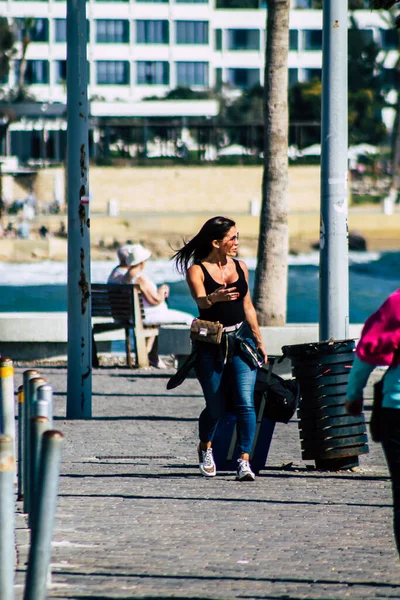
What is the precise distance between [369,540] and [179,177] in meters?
60.0

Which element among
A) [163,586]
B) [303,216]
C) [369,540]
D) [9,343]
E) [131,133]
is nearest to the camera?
[163,586]

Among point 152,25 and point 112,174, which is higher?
point 152,25

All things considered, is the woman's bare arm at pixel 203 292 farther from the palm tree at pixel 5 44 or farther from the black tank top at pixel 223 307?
the palm tree at pixel 5 44

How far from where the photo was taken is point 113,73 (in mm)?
99250

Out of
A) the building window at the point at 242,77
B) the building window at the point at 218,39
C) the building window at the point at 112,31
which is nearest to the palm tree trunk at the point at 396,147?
the building window at the point at 242,77

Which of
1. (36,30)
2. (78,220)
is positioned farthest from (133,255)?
(36,30)

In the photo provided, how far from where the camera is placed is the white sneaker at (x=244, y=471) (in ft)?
25.9

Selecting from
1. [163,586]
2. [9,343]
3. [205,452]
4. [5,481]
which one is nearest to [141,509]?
[205,452]

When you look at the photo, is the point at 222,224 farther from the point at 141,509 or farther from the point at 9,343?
the point at 9,343

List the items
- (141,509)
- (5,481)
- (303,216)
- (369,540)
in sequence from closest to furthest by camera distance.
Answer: (5,481) < (369,540) < (141,509) < (303,216)

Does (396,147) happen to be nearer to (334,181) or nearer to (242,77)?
(242,77)

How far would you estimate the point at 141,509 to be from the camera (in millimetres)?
7133

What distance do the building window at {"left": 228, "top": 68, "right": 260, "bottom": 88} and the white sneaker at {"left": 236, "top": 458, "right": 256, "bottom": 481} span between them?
95099 millimetres

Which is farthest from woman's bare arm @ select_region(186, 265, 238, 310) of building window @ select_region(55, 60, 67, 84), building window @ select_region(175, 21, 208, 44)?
building window @ select_region(175, 21, 208, 44)
